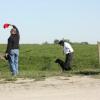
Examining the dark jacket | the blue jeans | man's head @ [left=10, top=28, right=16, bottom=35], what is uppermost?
man's head @ [left=10, top=28, right=16, bottom=35]

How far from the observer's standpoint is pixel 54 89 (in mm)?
13961

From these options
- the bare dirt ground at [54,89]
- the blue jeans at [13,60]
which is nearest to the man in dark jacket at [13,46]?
the blue jeans at [13,60]

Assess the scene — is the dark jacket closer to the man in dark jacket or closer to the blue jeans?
the man in dark jacket

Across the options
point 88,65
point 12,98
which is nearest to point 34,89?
point 12,98

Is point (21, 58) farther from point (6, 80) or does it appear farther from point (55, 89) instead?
point (55, 89)

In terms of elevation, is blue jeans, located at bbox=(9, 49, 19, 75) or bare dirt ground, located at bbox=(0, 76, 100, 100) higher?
blue jeans, located at bbox=(9, 49, 19, 75)

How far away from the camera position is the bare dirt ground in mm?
12492

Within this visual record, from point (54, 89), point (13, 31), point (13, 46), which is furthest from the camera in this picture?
point (13, 46)

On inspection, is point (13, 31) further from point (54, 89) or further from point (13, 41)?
point (54, 89)

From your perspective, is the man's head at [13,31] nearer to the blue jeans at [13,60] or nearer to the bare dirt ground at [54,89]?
the blue jeans at [13,60]

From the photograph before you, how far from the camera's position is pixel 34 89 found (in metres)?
14.0

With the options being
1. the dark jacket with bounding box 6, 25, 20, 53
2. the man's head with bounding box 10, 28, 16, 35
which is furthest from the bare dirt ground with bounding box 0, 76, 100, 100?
the man's head with bounding box 10, 28, 16, 35

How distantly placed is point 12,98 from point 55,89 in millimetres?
1915

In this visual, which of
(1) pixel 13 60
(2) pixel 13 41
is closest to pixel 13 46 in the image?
(2) pixel 13 41
